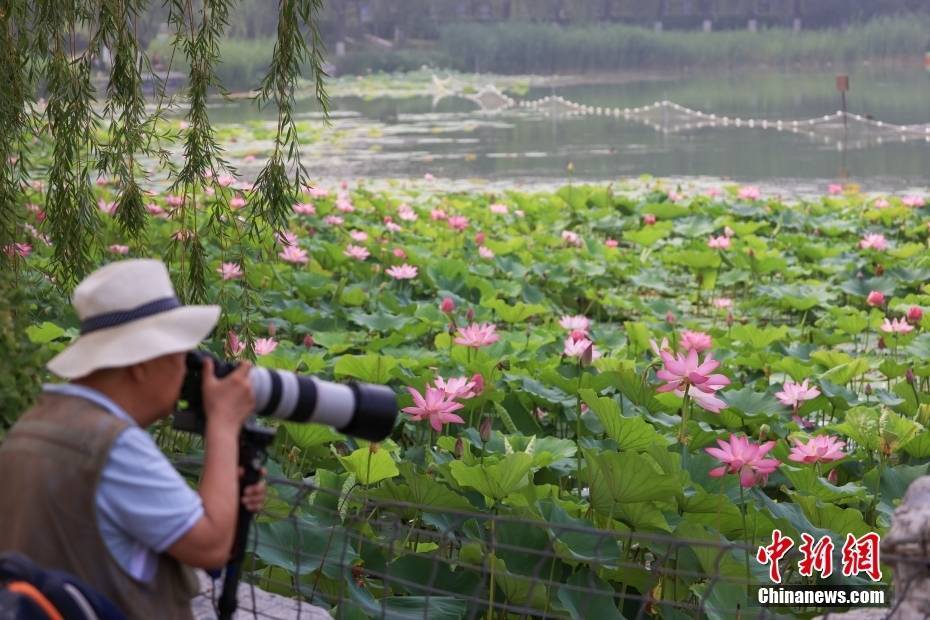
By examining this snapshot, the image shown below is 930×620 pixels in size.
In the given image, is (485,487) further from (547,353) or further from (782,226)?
(782,226)

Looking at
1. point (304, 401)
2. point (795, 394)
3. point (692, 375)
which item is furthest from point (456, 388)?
point (304, 401)

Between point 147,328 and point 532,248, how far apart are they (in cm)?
433

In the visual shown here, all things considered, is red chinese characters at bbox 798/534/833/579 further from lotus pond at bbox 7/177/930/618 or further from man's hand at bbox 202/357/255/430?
man's hand at bbox 202/357/255/430

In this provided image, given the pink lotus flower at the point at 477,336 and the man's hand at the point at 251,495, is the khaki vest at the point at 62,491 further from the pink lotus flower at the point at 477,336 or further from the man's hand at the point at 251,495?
the pink lotus flower at the point at 477,336

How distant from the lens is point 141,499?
113 centimetres

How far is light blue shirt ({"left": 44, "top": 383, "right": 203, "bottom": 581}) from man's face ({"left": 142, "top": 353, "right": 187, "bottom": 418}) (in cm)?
4

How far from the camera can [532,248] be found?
544cm

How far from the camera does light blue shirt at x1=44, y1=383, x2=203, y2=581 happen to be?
1.13 metres

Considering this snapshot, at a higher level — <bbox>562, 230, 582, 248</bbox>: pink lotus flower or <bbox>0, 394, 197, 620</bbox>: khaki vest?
<bbox>0, 394, 197, 620</bbox>: khaki vest

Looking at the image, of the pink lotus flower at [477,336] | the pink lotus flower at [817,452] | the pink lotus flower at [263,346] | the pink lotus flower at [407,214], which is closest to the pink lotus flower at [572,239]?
the pink lotus flower at [407,214]

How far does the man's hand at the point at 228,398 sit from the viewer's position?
1194mm

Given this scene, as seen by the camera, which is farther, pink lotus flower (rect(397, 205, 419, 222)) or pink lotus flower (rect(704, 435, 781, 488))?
pink lotus flower (rect(397, 205, 419, 222))

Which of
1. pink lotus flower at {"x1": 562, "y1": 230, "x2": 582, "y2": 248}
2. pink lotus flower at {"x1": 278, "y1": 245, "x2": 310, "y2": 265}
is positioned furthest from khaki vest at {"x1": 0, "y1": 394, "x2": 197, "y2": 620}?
pink lotus flower at {"x1": 562, "y1": 230, "x2": 582, "y2": 248}

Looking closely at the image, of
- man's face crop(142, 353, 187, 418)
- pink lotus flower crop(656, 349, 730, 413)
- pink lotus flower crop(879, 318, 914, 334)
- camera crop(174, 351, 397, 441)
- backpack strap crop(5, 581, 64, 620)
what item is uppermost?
man's face crop(142, 353, 187, 418)
